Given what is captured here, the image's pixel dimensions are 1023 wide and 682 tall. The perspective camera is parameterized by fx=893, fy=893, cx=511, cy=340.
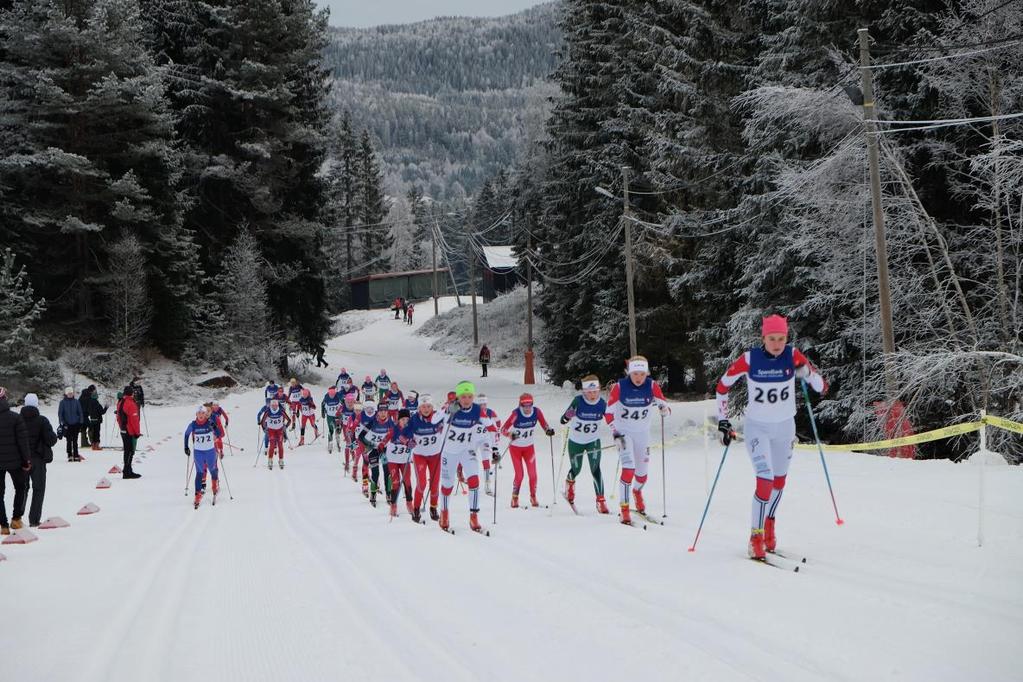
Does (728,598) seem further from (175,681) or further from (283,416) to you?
(283,416)

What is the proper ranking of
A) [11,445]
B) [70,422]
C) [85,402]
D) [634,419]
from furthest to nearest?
[85,402] → [70,422] → [11,445] → [634,419]

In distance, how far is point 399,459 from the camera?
1530 cm

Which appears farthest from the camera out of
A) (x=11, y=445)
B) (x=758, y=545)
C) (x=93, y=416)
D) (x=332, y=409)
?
(x=332, y=409)

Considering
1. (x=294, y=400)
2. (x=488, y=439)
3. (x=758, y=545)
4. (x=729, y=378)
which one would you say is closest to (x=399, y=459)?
(x=488, y=439)

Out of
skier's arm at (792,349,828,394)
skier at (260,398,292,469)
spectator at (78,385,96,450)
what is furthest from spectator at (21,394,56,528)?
spectator at (78,385,96,450)

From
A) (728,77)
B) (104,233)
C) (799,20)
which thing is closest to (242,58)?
(104,233)

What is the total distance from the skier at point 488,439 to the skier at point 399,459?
1295mm

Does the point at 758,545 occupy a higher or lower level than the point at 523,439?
lower

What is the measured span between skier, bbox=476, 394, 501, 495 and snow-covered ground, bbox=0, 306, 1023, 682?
1.09 meters

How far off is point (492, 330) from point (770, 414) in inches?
2395

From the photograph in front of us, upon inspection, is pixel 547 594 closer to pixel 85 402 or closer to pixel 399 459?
pixel 399 459

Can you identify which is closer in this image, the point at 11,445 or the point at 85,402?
the point at 11,445

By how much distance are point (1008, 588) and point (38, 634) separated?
834 centimetres

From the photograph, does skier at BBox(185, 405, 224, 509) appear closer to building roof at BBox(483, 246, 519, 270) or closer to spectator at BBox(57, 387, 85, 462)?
spectator at BBox(57, 387, 85, 462)
